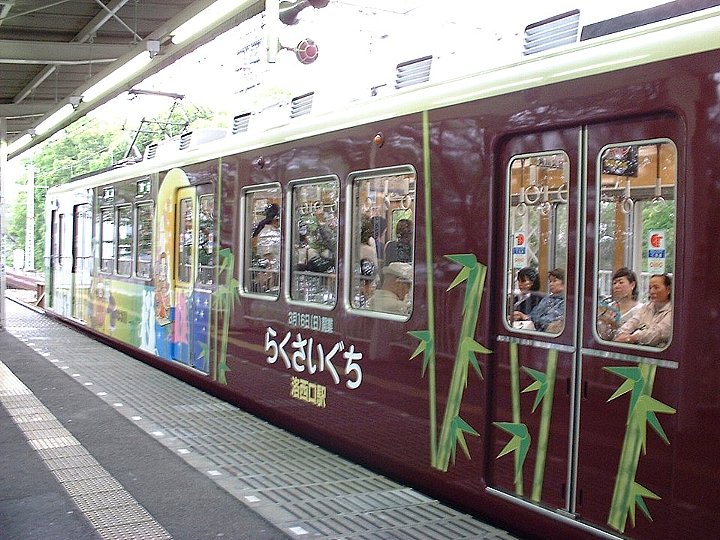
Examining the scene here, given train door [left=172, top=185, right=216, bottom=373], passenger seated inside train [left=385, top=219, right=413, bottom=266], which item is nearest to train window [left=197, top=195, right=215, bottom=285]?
train door [left=172, top=185, right=216, bottom=373]

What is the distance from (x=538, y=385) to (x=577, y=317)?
389mm

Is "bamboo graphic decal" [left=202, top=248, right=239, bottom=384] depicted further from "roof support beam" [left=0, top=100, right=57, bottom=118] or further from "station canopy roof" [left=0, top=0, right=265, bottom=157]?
"roof support beam" [left=0, top=100, right=57, bottom=118]

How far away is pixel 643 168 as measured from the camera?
3.61 m

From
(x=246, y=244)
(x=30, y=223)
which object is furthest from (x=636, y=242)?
(x=30, y=223)

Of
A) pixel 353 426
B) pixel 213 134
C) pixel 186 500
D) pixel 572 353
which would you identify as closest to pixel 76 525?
pixel 186 500

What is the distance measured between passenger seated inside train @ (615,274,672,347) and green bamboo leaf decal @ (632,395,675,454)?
0.23 meters

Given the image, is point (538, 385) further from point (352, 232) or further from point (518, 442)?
point (352, 232)

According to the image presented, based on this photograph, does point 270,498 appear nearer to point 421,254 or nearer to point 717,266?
point 421,254

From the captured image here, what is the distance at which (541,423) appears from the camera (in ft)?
13.1

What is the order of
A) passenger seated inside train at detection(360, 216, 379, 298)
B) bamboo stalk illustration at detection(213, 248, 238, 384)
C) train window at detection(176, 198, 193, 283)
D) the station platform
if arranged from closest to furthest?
the station platform → passenger seated inside train at detection(360, 216, 379, 298) → bamboo stalk illustration at detection(213, 248, 238, 384) → train window at detection(176, 198, 193, 283)

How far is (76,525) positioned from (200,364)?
143 inches

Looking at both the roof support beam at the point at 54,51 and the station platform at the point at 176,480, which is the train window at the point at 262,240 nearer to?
the station platform at the point at 176,480

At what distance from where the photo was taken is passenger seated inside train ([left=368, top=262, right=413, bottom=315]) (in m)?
5.05

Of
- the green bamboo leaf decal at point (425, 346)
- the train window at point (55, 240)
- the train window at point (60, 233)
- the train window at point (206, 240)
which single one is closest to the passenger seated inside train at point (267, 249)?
the train window at point (206, 240)
